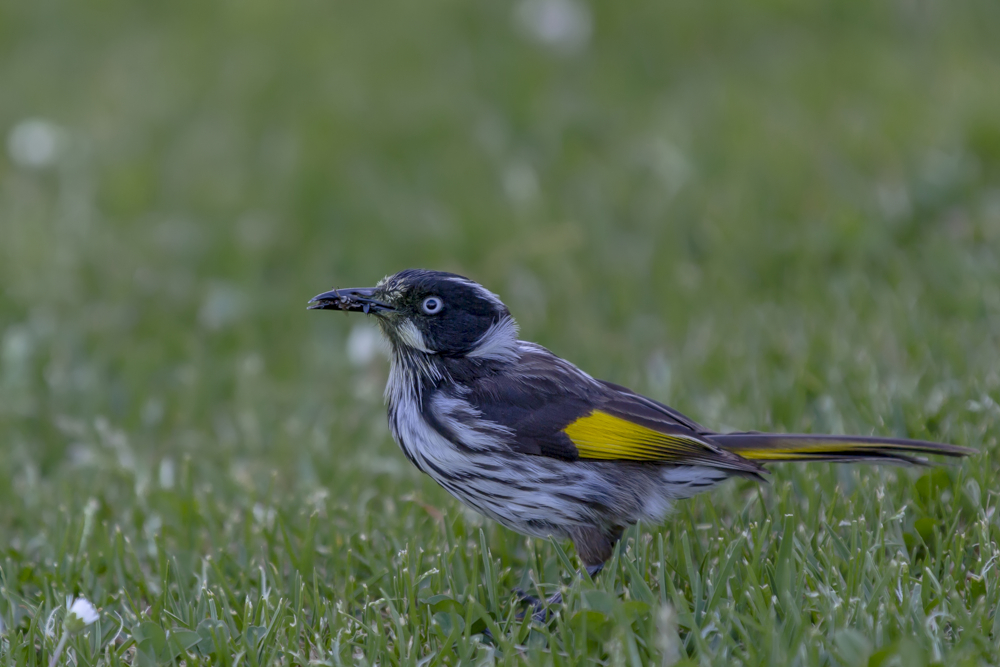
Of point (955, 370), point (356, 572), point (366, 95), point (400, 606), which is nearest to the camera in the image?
point (400, 606)

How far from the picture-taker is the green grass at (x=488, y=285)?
3.88 meters

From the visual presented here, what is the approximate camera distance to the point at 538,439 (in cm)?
423

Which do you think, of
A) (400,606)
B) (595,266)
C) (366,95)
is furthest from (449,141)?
(400,606)

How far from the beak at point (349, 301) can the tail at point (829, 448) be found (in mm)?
1452

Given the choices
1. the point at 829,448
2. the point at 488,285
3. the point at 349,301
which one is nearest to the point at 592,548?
the point at 829,448

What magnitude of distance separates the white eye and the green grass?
913 millimetres

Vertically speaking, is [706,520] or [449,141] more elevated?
[449,141]

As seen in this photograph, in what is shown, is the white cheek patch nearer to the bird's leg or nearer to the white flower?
the bird's leg

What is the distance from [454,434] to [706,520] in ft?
3.84

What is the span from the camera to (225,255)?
304 inches

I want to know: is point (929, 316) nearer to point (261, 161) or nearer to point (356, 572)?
point (356, 572)

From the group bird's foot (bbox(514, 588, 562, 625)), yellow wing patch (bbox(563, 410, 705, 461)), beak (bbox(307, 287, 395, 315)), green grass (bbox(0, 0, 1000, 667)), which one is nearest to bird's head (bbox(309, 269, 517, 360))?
beak (bbox(307, 287, 395, 315))

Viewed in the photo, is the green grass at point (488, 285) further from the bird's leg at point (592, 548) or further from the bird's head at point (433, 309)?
the bird's head at point (433, 309)

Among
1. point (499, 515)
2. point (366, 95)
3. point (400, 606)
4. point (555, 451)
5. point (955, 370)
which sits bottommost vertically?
point (400, 606)
